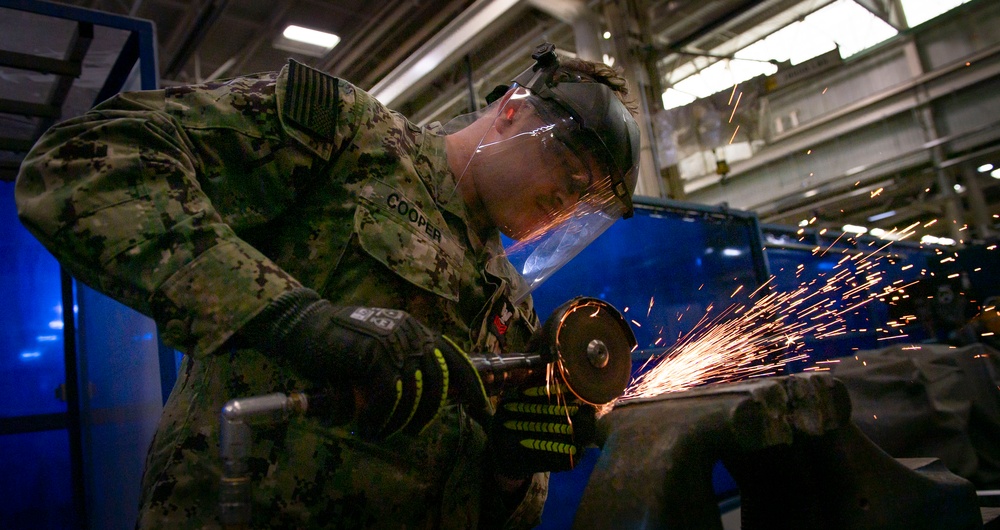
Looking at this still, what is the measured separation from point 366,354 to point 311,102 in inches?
25.7

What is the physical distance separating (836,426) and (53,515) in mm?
4384

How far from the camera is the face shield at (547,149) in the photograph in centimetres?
175

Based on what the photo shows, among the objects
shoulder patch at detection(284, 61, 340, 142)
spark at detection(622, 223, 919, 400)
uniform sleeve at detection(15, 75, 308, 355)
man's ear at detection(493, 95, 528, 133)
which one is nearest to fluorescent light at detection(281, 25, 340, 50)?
spark at detection(622, 223, 919, 400)

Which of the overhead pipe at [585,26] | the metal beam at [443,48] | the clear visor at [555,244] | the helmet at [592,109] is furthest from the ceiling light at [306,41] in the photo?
the helmet at [592,109]

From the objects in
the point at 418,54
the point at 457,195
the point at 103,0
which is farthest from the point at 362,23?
the point at 457,195

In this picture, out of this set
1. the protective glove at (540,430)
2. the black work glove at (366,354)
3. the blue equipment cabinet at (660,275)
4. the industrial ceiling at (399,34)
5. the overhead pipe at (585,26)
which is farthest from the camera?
the overhead pipe at (585,26)

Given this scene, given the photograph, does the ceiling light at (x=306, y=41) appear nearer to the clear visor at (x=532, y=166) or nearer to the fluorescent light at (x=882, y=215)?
the clear visor at (x=532, y=166)

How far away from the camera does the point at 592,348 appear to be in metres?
A: 1.58

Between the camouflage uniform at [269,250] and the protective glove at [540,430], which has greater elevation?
the camouflage uniform at [269,250]

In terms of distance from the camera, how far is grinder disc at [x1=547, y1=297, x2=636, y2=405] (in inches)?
59.8

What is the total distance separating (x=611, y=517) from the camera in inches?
55.6

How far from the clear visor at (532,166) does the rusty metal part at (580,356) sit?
0.35 meters

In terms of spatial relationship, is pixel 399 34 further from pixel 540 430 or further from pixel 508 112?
pixel 540 430

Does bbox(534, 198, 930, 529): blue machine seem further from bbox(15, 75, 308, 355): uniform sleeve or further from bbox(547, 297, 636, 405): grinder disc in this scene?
bbox(15, 75, 308, 355): uniform sleeve
